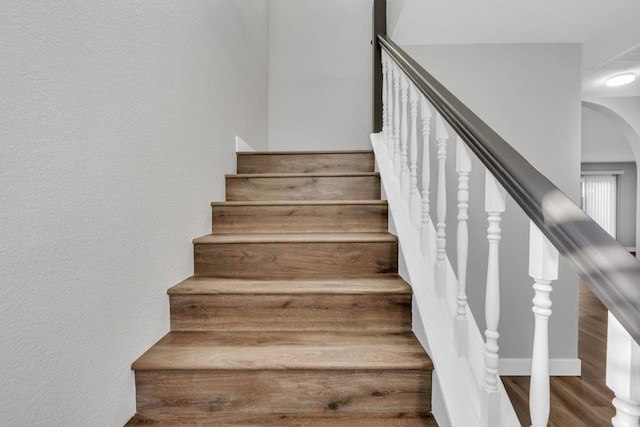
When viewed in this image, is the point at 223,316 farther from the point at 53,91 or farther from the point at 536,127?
the point at 536,127

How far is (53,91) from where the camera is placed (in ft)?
2.58

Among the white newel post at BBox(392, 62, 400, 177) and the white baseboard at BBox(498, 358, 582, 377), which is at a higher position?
the white newel post at BBox(392, 62, 400, 177)

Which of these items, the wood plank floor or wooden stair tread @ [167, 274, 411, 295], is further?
the wood plank floor

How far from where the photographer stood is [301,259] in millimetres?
1533

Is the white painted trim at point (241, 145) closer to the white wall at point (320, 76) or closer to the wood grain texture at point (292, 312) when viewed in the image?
the white wall at point (320, 76)

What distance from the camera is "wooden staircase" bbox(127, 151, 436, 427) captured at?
41.4 inches

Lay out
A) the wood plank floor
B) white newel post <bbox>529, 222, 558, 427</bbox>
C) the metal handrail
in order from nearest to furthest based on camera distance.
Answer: the metal handrail
white newel post <bbox>529, 222, 558, 427</bbox>
the wood plank floor

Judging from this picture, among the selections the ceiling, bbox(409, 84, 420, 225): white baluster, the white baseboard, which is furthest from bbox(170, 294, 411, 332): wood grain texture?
the ceiling

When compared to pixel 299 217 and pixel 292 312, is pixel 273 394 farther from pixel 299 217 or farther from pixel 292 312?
pixel 299 217

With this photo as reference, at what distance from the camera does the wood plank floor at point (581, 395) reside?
6.21 ft

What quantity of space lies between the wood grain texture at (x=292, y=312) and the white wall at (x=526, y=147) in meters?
1.30

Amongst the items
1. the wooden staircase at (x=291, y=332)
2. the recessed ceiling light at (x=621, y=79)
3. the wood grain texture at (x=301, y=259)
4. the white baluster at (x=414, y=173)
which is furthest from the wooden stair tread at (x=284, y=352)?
the recessed ceiling light at (x=621, y=79)

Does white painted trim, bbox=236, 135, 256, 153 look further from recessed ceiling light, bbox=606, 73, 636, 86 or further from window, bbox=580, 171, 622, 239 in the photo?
window, bbox=580, 171, 622, 239

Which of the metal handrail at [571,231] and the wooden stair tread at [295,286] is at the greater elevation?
the metal handrail at [571,231]
